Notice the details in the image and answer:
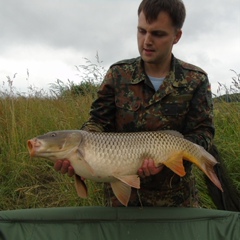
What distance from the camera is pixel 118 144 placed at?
4.80 feet

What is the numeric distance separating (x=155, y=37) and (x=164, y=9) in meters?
0.12

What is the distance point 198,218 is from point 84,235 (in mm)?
533

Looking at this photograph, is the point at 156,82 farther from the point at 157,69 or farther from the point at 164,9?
the point at 164,9

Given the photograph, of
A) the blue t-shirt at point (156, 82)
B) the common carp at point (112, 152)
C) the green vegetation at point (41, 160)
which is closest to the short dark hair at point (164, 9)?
the blue t-shirt at point (156, 82)

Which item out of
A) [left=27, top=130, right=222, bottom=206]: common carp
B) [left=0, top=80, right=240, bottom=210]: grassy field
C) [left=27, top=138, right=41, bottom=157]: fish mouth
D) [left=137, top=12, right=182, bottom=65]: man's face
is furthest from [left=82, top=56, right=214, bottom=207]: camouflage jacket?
[left=0, top=80, right=240, bottom=210]: grassy field

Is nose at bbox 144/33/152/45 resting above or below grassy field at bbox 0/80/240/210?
above

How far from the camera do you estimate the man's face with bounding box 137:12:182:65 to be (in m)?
1.64

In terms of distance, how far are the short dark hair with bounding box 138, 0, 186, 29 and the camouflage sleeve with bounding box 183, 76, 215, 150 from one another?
0.31 m

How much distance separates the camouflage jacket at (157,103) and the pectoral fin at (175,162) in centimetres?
20

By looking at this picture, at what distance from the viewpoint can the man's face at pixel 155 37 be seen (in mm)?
1640

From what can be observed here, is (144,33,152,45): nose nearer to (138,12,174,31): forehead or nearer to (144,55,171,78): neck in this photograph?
(138,12,174,31): forehead

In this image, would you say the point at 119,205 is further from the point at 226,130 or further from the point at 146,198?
the point at 226,130

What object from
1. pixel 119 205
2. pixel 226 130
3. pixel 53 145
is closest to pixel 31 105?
pixel 226 130

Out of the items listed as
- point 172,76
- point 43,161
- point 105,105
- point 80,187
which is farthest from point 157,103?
point 43,161
